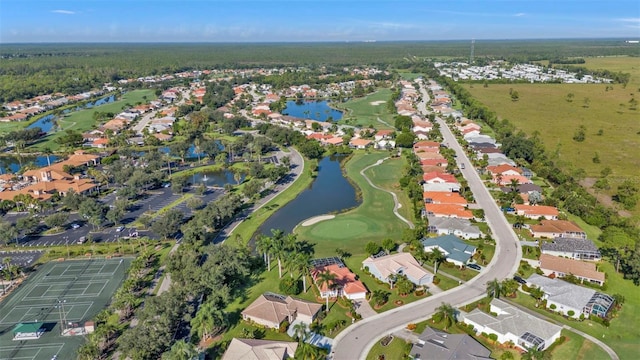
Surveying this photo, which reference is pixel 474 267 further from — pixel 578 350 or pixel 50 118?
pixel 50 118

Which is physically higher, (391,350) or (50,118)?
(50,118)

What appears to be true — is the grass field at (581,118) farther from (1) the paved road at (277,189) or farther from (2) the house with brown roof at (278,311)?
(2) the house with brown roof at (278,311)

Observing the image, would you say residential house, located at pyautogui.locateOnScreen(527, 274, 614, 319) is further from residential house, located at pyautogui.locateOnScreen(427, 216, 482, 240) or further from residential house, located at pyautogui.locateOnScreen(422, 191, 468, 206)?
residential house, located at pyautogui.locateOnScreen(422, 191, 468, 206)

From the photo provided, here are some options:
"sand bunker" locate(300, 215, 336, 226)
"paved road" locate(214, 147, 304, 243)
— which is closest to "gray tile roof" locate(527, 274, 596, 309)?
"sand bunker" locate(300, 215, 336, 226)

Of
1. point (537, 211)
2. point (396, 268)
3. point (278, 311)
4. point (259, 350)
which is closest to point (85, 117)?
point (278, 311)

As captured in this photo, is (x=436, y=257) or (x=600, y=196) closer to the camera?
(x=436, y=257)
